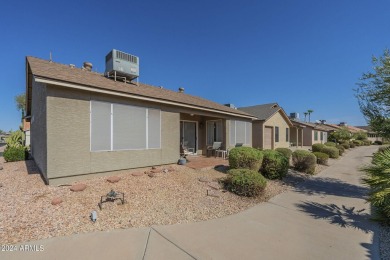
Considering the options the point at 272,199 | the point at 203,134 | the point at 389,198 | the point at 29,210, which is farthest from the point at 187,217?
the point at 203,134

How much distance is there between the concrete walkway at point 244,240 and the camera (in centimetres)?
345

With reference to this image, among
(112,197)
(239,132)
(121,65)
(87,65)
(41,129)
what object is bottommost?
(112,197)

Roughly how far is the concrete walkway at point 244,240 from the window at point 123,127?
437 cm

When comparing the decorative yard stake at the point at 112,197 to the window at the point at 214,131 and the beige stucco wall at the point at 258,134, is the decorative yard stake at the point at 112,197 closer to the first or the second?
the window at the point at 214,131

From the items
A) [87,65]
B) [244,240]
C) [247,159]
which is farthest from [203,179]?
[87,65]

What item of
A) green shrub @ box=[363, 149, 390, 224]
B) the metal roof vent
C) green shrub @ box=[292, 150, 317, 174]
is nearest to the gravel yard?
green shrub @ box=[363, 149, 390, 224]

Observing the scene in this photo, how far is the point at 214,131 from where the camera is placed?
14.9m

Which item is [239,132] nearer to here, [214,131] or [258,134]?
[214,131]

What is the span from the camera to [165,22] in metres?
13.5

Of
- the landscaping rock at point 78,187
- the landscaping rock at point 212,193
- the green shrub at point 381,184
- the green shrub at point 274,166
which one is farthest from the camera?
the green shrub at point 274,166

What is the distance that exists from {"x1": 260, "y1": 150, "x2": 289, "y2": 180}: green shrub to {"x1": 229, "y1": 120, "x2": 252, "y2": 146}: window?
17.1 ft

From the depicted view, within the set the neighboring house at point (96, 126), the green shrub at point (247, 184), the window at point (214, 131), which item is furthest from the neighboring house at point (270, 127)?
the green shrub at point (247, 184)

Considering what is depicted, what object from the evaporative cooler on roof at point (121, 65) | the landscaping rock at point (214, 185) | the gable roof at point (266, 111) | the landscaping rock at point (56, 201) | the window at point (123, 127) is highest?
the evaporative cooler on roof at point (121, 65)

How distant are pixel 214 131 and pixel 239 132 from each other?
2192 mm
